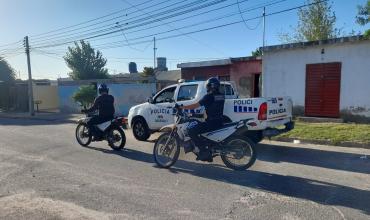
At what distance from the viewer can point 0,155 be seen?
8.70 metres

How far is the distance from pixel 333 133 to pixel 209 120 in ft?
17.7

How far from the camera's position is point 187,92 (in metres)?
9.64

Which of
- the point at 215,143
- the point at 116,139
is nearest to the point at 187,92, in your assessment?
the point at 116,139

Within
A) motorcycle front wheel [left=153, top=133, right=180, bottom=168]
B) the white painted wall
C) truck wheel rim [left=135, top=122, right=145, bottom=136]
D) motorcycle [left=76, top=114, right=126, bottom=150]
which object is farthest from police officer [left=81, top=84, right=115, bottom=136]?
the white painted wall

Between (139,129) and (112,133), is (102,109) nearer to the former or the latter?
(112,133)

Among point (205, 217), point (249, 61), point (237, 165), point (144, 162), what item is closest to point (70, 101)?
point (249, 61)

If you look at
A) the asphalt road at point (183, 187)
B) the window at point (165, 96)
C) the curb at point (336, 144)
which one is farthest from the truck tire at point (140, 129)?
the curb at point (336, 144)

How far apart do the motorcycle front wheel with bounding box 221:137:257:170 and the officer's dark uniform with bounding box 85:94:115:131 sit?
161 inches

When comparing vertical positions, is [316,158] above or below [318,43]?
below

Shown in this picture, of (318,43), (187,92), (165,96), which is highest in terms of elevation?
(318,43)

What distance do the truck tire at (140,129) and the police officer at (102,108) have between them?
4.86 ft

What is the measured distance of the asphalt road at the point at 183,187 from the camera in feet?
14.9

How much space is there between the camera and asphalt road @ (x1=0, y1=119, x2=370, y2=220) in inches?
179

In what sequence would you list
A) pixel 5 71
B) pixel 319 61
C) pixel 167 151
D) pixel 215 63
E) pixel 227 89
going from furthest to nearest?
1. pixel 5 71
2. pixel 215 63
3. pixel 319 61
4. pixel 227 89
5. pixel 167 151
